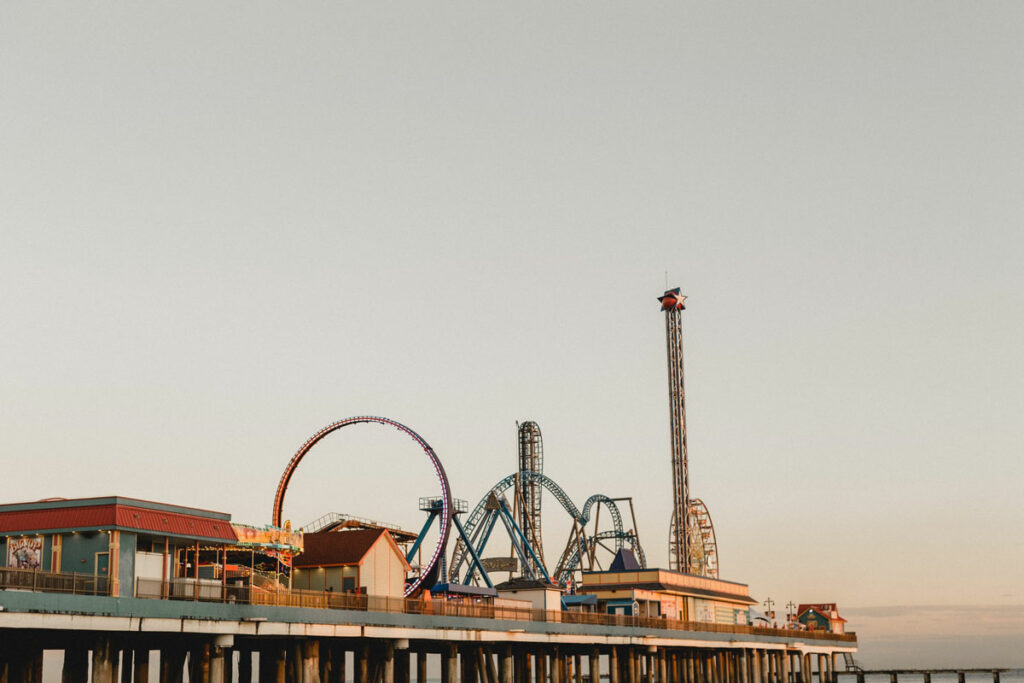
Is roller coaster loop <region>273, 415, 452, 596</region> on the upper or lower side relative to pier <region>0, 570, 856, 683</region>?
upper

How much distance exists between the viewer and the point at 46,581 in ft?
128

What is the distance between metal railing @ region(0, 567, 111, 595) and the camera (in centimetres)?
3803

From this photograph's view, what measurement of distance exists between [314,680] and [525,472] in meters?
71.1

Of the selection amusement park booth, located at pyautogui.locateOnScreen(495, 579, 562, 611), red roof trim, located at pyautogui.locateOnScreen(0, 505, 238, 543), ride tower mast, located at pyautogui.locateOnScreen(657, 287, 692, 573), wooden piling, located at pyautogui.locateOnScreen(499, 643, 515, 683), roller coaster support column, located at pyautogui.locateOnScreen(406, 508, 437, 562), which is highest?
ride tower mast, located at pyautogui.locateOnScreen(657, 287, 692, 573)

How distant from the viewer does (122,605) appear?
134 feet

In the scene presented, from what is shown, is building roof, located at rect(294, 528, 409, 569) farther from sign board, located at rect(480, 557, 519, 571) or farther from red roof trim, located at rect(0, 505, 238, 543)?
sign board, located at rect(480, 557, 519, 571)

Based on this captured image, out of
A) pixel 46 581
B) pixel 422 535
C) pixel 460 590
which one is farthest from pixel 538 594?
pixel 46 581

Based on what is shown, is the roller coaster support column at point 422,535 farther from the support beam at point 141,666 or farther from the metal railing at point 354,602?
the support beam at point 141,666

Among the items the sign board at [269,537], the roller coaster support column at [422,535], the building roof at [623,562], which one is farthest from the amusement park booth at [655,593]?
the sign board at [269,537]

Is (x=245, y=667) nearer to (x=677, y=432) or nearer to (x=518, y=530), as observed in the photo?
(x=518, y=530)

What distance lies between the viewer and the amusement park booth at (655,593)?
92.4 metres

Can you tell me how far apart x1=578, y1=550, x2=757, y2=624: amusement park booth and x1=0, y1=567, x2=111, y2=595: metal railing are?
55620mm

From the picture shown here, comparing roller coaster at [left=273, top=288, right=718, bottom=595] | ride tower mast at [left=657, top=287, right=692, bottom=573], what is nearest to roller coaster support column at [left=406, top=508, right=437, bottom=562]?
roller coaster at [left=273, top=288, right=718, bottom=595]

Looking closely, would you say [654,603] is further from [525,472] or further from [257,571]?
[257,571]
